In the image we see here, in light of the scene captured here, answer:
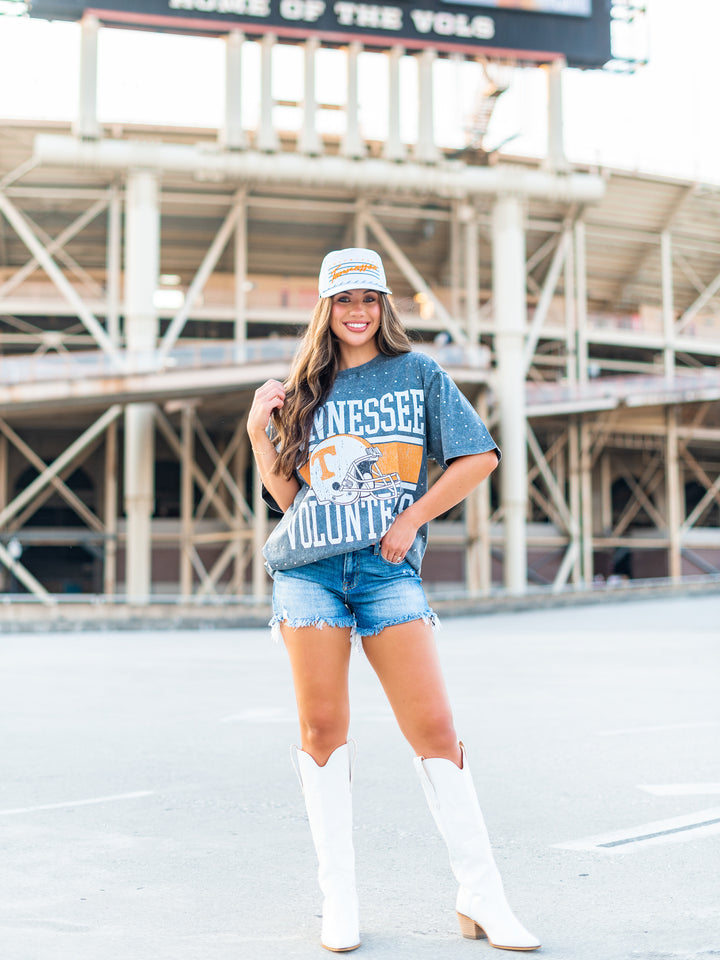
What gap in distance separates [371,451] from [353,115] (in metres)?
32.6

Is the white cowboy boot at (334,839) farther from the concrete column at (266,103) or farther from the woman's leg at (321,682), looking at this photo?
the concrete column at (266,103)

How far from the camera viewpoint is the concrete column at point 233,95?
3259 cm

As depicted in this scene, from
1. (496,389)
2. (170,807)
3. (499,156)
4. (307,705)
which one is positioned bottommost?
(170,807)

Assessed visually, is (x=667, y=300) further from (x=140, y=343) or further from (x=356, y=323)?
(x=356, y=323)

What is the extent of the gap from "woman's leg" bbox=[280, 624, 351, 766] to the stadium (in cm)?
2356

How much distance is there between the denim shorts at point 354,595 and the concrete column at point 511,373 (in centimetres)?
3250

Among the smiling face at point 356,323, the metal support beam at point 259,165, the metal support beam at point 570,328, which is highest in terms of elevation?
the metal support beam at point 259,165

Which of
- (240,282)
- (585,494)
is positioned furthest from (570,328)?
(240,282)

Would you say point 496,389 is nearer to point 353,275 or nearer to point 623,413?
point 623,413

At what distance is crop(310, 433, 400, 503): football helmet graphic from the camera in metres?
3.18

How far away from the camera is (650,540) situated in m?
45.8

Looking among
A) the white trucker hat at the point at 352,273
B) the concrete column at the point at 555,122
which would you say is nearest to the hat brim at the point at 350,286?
the white trucker hat at the point at 352,273

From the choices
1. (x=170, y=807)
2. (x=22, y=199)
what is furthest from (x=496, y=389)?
(x=170, y=807)

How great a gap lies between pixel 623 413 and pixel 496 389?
10164 mm
